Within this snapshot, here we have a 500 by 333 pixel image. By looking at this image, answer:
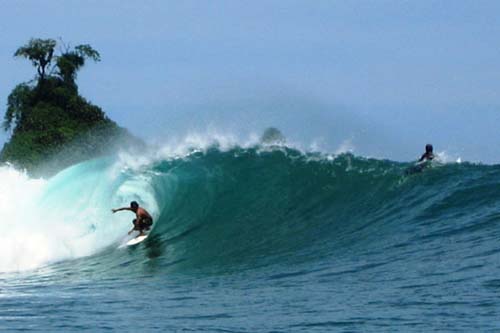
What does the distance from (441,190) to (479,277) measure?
23.1 ft

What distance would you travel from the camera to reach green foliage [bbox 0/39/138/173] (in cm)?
4725

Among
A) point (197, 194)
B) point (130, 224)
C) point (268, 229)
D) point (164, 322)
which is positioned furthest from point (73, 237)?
point (164, 322)

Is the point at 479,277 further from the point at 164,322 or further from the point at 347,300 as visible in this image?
the point at 164,322

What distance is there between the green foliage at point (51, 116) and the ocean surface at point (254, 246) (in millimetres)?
19590

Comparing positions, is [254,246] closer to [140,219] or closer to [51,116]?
[140,219]

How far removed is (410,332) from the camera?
454 inches

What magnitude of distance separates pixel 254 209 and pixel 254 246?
10.3 ft

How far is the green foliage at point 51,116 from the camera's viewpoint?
47.2 meters

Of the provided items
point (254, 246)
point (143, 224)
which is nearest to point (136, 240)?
point (143, 224)

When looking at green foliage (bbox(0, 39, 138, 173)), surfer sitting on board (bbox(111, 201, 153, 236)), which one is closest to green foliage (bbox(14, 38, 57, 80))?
green foliage (bbox(0, 39, 138, 173))

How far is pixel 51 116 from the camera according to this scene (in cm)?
5000

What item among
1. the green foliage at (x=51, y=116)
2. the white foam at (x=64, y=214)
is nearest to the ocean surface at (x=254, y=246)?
the white foam at (x=64, y=214)

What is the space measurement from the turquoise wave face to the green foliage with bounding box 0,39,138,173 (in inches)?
848

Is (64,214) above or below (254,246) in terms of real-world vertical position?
above
